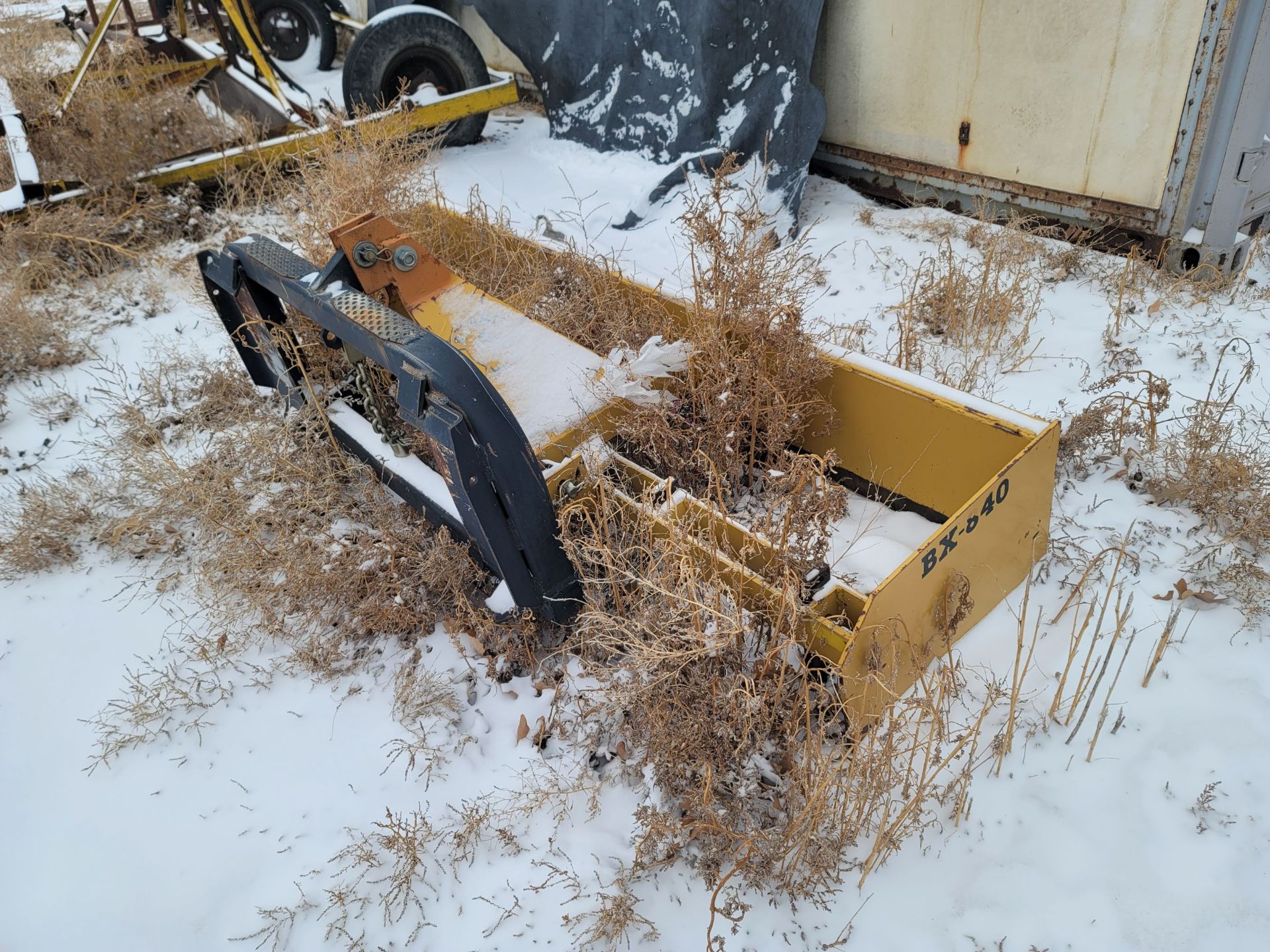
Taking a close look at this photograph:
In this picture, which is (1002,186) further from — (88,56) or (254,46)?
(88,56)

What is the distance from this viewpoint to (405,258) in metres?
2.89

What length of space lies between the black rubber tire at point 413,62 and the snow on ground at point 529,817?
4269mm

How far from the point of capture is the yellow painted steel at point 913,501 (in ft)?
6.61

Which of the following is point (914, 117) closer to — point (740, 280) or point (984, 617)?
point (740, 280)

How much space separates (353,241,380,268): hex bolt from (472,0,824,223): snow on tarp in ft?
7.94

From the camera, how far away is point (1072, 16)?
3.96 metres

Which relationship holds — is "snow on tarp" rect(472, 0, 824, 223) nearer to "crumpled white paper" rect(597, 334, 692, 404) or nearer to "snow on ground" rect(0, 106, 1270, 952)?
"crumpled white paper" rect(597, 334, 692, 404)

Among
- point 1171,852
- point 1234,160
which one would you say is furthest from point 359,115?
point 1171,852

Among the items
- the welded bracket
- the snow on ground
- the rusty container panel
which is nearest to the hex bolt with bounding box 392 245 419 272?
the welded bracket

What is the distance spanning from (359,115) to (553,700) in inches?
182

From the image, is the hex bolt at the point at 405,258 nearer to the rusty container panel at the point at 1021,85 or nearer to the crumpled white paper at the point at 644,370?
the crumpled white paper at the point at 644,370

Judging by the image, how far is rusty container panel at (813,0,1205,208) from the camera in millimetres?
3797

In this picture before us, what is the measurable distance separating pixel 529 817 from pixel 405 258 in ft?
6.15

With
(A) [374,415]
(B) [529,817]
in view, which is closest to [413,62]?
(A) [374,415]
